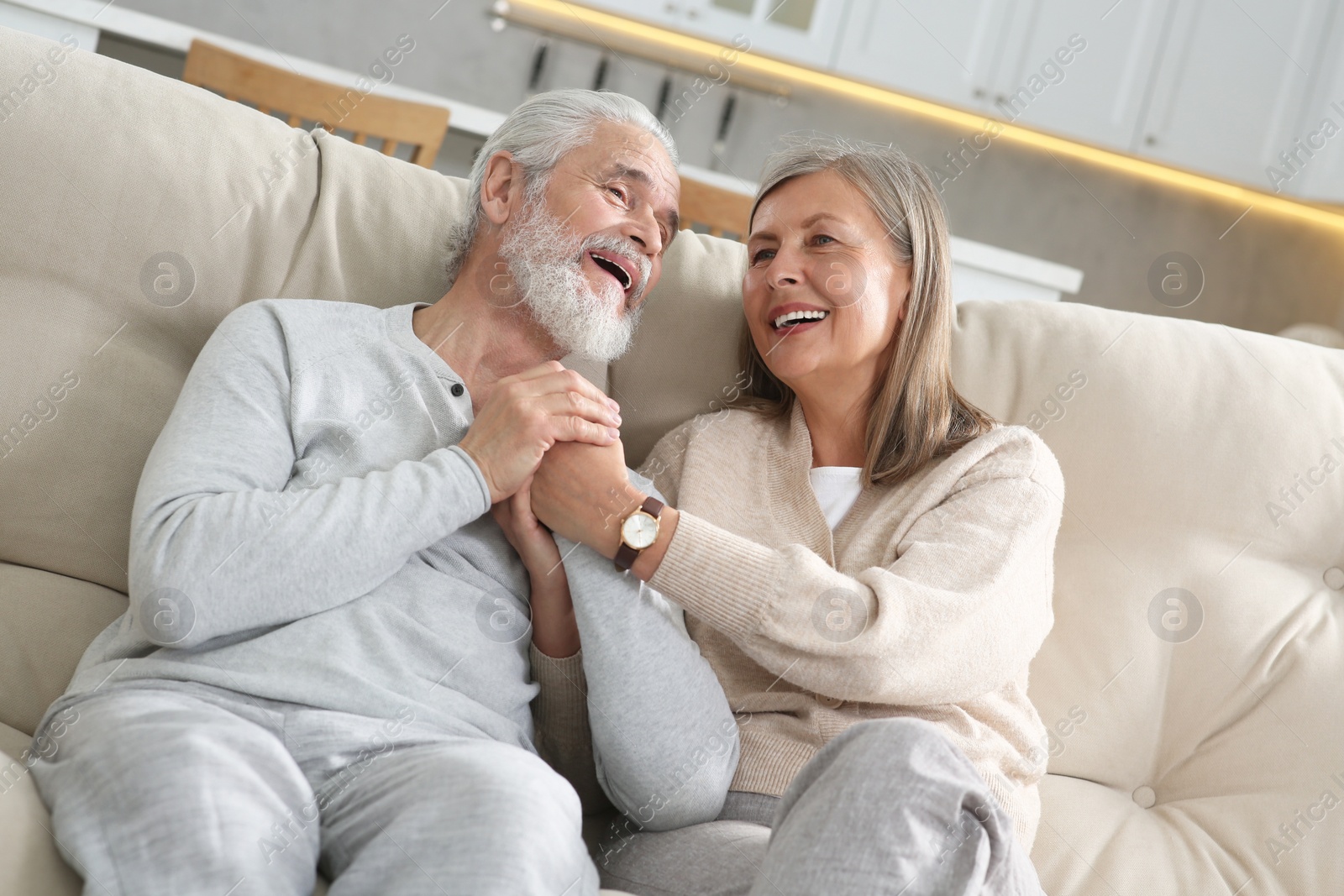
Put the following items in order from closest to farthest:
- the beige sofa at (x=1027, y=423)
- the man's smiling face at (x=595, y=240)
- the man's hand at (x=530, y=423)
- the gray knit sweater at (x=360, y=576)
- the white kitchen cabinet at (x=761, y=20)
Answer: the gray knit sweater at (x=360, y=576) < the man's hand at (x=530, y=423) < the beige sofa at (x=1027, y=423) < the man's smiling face at (x=595, y=240) < the white kitchen cabinet at (x=761, y=20)

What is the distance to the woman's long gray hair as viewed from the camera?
4.54 ft

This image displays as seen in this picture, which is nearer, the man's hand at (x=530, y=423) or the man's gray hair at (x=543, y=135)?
the man's hand at (x=530, y=423)

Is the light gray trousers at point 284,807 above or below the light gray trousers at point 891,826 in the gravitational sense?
below

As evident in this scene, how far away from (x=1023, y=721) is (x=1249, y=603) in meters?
0.43

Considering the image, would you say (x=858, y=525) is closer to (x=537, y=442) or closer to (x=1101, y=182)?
(x=537, y=442)

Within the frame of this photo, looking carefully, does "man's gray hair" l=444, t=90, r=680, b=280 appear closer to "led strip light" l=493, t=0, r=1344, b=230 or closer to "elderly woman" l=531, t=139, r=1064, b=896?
"elderly woman" l=531, t=139, r=1064, b=896

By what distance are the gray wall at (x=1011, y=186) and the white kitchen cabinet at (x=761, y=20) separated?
300 mm

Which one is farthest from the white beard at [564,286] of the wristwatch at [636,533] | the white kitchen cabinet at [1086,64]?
the white kitchen cabinet at [1086,64]

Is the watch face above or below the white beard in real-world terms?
below

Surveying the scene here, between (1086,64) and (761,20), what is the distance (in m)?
1.14

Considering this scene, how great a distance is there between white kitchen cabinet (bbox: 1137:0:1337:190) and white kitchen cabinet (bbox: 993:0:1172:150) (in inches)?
2.4

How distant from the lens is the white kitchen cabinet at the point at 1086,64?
3.72 m

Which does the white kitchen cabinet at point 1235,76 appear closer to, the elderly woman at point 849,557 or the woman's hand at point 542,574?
the elderly woman at point 849,557

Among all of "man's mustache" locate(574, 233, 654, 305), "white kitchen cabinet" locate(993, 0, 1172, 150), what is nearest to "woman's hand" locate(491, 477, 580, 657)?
"man's mustache" locate(574, 233, 654, 305)
